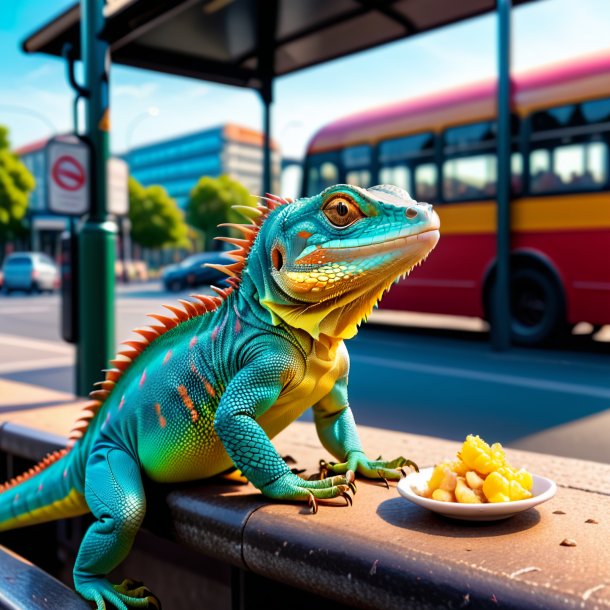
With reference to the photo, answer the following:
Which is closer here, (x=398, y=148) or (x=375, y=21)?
(x=375, y=21)

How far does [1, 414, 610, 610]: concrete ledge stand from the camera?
1.82 m

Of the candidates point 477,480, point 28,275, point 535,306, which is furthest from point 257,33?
point 28,275

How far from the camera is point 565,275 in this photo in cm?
1017

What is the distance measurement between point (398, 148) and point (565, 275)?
12.4 ft

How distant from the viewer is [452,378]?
315 inches

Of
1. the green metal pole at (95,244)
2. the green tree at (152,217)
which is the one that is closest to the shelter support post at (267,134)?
the green metal pole at (95,244)

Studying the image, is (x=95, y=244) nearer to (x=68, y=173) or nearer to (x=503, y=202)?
(x=68, y=173)

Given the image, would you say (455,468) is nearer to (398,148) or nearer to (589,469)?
(589,469)

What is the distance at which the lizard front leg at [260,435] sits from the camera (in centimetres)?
235

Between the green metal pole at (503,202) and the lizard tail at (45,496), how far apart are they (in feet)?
26.4

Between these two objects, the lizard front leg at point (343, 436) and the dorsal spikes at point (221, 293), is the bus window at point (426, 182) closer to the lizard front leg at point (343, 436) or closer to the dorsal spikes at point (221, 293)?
the lizard front leg at point (343, 436)

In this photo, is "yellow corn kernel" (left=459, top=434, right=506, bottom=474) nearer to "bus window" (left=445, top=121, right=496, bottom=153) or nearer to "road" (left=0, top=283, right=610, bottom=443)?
"road" (left=0, top=283, right=610, bottom=443)

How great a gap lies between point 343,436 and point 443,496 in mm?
678

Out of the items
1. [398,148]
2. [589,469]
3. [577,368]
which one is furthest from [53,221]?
[589,469]
